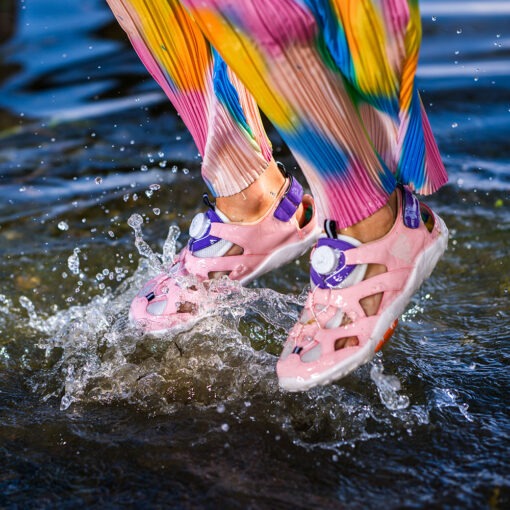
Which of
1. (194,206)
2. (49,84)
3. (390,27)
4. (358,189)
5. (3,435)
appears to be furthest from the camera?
(49,84)

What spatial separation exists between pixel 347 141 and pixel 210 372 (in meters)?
0.69

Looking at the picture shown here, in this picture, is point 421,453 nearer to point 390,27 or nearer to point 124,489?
point 124,489

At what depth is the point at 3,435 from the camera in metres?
1.89

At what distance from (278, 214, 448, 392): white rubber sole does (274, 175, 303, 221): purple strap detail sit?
1.35 feet

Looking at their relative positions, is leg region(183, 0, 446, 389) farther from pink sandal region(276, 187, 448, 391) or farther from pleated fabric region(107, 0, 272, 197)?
pleated fabric region(107, 0, 272, 197)

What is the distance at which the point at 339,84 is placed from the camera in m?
1.68

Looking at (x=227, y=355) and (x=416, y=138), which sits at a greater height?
(x=416, y=138)

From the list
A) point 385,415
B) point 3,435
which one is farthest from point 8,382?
point 385,415

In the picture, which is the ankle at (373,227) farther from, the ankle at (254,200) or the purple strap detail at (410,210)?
the ankle at (254,200)

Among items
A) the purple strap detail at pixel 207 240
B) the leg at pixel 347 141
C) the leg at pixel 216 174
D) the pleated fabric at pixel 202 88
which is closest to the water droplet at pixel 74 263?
the leg at pixel 216 174

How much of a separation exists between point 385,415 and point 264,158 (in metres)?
0.71

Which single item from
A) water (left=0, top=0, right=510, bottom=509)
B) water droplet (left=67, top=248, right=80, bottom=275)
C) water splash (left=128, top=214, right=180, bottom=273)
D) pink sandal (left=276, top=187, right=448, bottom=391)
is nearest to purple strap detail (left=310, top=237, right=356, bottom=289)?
pink sandal (left=276, top=187, right=448, bottom=391)

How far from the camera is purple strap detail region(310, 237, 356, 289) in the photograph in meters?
1.82

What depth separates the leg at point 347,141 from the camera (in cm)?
159
